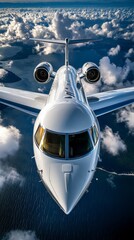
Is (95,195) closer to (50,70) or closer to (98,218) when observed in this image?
(98,218)

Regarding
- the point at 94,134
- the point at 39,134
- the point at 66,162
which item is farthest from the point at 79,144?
the point at 39,134

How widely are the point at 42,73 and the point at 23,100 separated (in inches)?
146

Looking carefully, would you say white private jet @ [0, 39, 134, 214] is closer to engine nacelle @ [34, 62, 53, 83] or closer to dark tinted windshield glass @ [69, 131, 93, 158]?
dark tinted windshield glass @ [69, 131, 93, 158]

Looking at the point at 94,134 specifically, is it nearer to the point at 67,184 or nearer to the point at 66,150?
the point at 66,150

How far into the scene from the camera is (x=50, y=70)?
20.6 meters

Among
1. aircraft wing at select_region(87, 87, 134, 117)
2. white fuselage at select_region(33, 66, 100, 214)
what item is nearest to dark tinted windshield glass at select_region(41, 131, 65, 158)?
white fuselage at select_region(33, 66, 100, 214)

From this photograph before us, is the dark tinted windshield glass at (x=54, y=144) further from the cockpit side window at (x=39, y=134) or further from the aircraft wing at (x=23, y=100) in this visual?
the aircraft wing at (x=23, y=100)

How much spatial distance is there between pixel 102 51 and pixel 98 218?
13666 cm

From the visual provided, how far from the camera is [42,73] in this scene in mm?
20281

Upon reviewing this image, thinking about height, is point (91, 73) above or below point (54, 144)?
above

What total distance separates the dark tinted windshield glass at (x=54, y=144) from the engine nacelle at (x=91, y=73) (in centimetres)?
1299

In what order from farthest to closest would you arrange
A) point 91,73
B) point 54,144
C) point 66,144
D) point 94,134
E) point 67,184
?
point 91,73 < point 94,134 < point 54,144 < point 66,144 < point 67,184

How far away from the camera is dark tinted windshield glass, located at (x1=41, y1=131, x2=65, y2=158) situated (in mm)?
8734

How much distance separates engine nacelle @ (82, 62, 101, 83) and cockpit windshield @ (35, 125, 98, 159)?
1231cm
